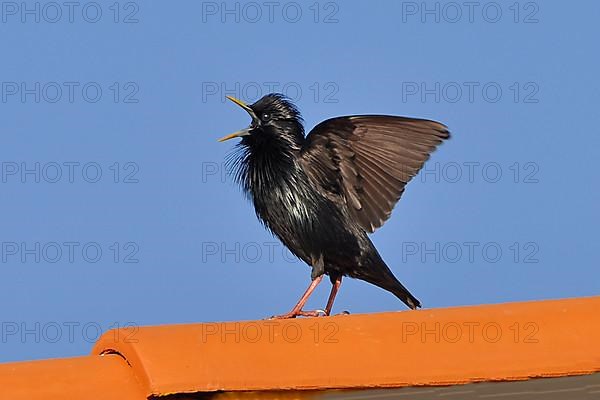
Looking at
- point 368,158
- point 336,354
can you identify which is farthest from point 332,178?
point 336,354

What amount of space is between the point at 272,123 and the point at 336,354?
380 centimetres

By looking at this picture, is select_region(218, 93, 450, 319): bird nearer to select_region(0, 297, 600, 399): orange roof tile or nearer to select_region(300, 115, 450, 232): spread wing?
select_region(300, 115, 450, 232): spread wing

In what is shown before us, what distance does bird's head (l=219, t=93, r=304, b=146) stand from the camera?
6457 millimetres

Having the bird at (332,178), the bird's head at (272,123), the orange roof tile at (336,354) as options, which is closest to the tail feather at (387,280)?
the bird at (332,178)

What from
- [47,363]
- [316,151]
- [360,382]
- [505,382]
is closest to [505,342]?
[505,382]

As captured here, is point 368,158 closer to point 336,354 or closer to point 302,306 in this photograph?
point 302,306

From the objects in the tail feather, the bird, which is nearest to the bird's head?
the bird

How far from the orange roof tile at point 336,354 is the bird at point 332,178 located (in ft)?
10.6

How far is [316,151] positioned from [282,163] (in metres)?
0.21

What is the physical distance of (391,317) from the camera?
117 inches

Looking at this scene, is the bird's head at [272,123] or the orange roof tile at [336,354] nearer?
the orange roof tile at [336,354]

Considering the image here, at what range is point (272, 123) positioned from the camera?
648cm

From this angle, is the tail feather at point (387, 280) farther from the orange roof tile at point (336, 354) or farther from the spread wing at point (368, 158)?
the orange roof tile at point (336, 354)

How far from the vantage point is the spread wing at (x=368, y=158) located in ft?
20.5
